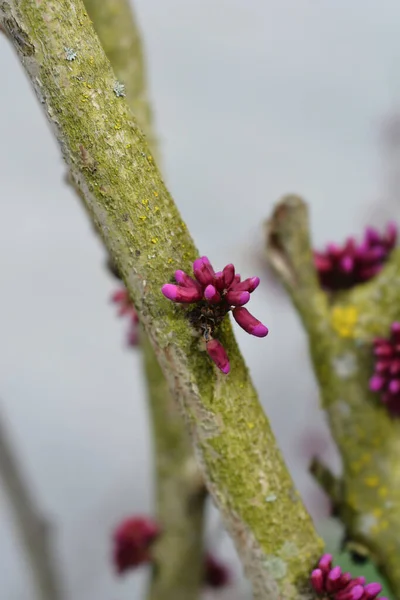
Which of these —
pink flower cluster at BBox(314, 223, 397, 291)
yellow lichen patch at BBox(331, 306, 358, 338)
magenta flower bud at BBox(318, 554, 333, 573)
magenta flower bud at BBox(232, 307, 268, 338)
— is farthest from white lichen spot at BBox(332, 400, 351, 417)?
magenta flower bud at BBox(232, 307, 268, 338)

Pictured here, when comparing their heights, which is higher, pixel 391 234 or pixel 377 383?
pixel 391 234

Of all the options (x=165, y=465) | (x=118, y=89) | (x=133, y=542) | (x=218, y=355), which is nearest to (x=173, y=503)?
(x=165, y=465)

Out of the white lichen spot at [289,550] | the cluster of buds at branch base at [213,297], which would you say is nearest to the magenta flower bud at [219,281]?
the cluster of buds at branch base at [213,297]

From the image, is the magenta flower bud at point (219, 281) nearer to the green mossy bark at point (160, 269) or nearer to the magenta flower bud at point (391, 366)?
the green mossy bark at point (160, 269)

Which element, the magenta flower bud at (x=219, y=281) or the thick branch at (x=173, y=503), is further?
the thick branch at (x=173, y=503)

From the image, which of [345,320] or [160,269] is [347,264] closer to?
[345,320]

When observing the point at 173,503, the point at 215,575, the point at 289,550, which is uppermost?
the point at 289,550

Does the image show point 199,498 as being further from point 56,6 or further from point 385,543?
point 56,6
